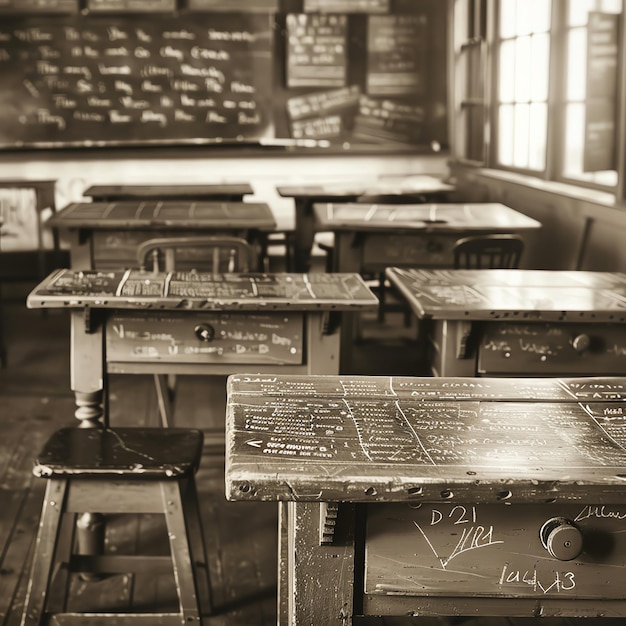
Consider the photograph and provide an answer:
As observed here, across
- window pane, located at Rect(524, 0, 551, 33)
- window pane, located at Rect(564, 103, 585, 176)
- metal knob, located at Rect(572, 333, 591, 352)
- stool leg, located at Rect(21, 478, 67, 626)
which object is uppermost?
window pane, located at Rect(524, 0, 551, 33)

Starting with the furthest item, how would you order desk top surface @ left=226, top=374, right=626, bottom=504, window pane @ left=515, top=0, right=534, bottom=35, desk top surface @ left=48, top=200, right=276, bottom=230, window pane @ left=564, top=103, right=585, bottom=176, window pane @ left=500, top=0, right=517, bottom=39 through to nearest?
window pane @ left=500, top=0, right=517, bottom=39 → window pane @ left=515, top=0, right=534, bottom=35 → window pane @ left=564, top=103, right=585, bottom=176 → desk top surface @ left=48, top=200, right=276, bottom=230 → desk top surface @ left=226, top=374, right=626, bottom=504

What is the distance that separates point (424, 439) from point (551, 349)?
1.06 metres

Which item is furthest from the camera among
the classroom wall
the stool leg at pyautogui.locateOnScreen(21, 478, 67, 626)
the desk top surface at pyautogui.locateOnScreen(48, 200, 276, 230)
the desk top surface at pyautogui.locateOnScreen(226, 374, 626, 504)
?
the classroom wall

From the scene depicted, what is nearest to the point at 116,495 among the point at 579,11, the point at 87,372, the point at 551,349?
the point at 87,372

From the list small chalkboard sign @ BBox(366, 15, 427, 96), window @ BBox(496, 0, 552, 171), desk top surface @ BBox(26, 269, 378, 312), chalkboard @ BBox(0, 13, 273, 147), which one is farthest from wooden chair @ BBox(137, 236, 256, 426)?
small chalkboard sign @ BBox(366, 15, 427, 96)

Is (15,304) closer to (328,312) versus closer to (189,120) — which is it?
(189,120)

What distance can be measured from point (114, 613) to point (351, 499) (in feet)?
4.18

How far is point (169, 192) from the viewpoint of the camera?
5.16m

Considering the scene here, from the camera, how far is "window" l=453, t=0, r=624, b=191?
4145 millimetres

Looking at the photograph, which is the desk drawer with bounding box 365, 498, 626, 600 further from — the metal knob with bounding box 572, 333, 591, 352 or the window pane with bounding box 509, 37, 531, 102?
the window pane with bounding box 509, 37, 531, 102

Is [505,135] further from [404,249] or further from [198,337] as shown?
[198,337]

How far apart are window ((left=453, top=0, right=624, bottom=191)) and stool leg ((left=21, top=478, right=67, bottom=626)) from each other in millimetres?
3021

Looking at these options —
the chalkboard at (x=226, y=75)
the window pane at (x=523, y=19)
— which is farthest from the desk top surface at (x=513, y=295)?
the chalkboard at (x=226, y=75)

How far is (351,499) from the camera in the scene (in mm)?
1126
